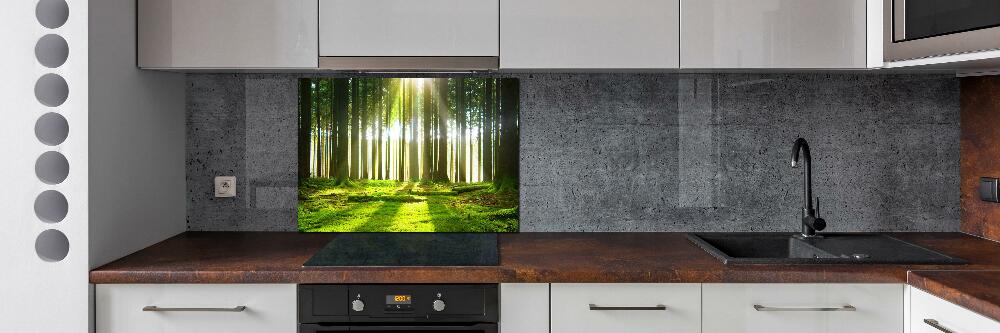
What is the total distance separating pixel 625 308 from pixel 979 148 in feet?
4.84

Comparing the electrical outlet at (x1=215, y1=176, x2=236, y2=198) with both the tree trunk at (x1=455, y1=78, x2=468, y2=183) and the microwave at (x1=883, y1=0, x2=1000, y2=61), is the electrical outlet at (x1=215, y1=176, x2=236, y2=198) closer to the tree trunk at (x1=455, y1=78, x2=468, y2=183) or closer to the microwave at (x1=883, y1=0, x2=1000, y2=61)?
the tree trunk at (x1=455, y1=78, x2=468, y2=183)

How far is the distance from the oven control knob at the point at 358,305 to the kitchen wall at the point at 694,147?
848 millimetres

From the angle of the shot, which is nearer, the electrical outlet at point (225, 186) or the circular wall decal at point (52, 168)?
the circular wall decal at point (52, 168)

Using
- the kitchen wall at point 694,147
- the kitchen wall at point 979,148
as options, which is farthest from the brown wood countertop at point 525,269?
the kitchen wall at point 694,147

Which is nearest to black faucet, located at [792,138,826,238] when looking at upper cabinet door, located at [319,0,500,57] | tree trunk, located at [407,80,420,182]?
upper cabinet door, located at [319,0,500,57]

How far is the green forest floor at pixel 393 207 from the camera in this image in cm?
257

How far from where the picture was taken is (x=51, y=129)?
196 cm

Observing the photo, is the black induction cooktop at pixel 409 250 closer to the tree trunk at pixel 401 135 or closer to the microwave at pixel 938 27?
the tree trunk at pixel 401 135

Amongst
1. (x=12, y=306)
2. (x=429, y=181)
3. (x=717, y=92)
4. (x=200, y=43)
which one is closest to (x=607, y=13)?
(x=717, y=92)

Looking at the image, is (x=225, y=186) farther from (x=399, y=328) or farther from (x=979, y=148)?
(x=979, y=148)

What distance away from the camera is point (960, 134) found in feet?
8.30

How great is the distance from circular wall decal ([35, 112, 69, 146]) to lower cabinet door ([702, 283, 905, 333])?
5.82 ft

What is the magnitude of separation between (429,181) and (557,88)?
568 mm

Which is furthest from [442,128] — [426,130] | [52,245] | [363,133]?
[52,245]
